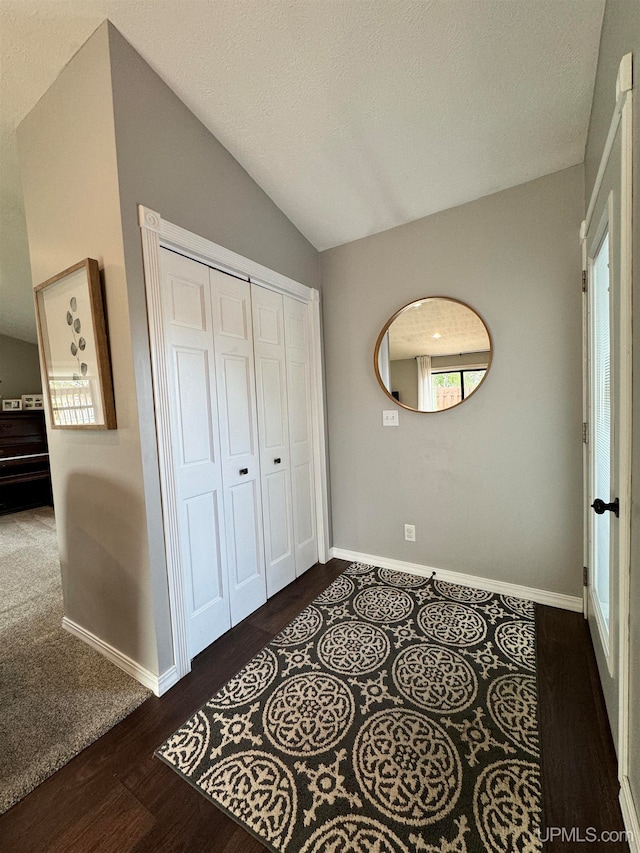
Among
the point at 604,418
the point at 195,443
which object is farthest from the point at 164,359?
the point at 604,418

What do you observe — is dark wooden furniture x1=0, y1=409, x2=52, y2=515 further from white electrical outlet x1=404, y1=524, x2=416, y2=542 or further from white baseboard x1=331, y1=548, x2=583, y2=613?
white electrical outlet x1=404, y1=524, x2=416, y2=542

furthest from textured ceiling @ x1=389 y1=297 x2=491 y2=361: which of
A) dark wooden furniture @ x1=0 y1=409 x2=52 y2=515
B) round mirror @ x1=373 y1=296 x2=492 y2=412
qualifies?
dark wooden furniture @ x1=0 y1=409 x2=52 y2=515

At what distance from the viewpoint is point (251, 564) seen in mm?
2117

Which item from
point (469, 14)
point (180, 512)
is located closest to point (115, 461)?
point (180, 512)

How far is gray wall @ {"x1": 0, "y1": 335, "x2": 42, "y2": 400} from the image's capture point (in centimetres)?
513

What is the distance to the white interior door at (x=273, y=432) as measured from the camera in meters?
2.18

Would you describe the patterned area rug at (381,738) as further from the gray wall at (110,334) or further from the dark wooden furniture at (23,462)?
the dark wooden furniture at (23,462)

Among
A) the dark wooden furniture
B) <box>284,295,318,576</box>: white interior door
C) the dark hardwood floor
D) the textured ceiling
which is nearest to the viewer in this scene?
the dark hardwood floor

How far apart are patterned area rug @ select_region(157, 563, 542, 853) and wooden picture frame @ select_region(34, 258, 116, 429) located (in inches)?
53.3

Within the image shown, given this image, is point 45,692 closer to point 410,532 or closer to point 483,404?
point 410,532

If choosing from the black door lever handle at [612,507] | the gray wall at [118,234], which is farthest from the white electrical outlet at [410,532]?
the gray wall at [118,234]

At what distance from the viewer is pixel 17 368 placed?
5273 millimetres

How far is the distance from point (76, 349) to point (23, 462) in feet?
13.9
